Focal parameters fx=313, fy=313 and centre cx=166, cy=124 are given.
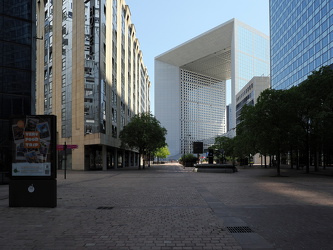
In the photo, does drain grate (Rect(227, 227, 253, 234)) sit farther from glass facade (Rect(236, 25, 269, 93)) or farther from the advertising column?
glass facade (Rect(236, 25, 269, 93))

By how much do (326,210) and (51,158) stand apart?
27.2 ft

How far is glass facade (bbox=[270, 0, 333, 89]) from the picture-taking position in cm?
4978

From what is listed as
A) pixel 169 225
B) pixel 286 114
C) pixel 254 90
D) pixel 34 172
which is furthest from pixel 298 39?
pixel 169 225

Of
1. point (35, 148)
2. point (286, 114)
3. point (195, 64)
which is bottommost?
point (35, 148)

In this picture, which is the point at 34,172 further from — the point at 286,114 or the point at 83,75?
the point at 83,75

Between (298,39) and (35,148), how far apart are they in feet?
202

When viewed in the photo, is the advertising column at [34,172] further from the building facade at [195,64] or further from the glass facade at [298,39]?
the building facade at [195,64]

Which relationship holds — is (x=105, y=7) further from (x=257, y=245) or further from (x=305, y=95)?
(x=257, y=245)

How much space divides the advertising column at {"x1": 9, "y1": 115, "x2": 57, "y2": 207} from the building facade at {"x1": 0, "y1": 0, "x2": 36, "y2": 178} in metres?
9.47

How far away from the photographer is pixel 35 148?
9578mm

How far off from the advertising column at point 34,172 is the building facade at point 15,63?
9.47 meters

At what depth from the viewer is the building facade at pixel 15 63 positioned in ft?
59.2

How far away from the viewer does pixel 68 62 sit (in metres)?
45.8

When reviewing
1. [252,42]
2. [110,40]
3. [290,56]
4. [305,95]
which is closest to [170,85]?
[252,42]
